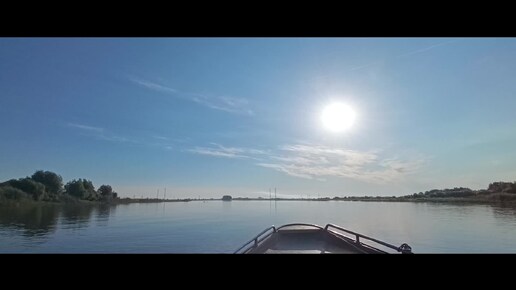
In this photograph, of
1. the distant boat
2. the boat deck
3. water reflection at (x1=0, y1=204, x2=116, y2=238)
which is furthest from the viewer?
water reflection at (x1=0, y1=204, x2=116, y2=238)

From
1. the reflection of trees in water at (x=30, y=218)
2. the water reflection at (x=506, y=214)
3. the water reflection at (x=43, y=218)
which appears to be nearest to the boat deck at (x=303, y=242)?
the water reflection at (x=43, y=218)

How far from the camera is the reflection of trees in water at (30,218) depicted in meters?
35.0

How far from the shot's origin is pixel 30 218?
46.5m

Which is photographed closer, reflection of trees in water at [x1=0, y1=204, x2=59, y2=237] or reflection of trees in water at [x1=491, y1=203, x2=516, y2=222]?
reflection of trees in water at [x1=0, y1=204, x2=59, y2=237]

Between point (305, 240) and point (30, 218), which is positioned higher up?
point (305, 240)

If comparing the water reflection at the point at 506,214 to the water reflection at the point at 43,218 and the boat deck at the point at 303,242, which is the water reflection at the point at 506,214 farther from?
the water reflection at the point at 43,218

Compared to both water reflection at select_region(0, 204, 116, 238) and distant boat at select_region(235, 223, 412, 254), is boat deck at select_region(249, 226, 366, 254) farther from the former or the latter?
water reflection at select_region(0, 204, 116, 238)

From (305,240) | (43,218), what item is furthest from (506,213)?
(43,218)

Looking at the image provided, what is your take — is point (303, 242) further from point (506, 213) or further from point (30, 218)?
point (506, 213)

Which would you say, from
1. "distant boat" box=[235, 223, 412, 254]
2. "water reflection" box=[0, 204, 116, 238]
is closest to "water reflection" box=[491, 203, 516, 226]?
"distant boat" box=[235, 223, 412, 254]

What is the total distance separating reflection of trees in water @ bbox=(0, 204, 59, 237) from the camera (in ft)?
115

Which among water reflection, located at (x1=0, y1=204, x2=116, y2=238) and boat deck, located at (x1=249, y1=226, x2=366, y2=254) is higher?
boat deck, located at (x1=249, y1=226, x2=366, y2=254)
